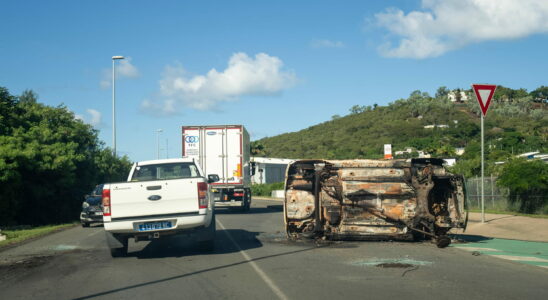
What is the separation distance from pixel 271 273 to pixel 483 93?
9728 mm

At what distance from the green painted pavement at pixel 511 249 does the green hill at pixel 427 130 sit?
38.6m

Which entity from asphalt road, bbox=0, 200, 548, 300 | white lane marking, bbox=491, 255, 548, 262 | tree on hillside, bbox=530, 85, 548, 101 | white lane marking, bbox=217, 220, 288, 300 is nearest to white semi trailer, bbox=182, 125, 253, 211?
asphalt road, bbox=0, 200, 548, 300

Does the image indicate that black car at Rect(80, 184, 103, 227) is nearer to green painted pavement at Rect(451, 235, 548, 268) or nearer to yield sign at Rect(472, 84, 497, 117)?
green painted pavement at Rect(451, 235, 548, 268)

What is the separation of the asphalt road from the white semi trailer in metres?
12.4

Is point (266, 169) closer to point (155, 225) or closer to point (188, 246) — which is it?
point (188, 246)

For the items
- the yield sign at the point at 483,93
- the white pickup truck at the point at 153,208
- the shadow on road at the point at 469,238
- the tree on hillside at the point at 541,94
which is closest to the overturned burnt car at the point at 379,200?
the shadow on road at the point at 469,238

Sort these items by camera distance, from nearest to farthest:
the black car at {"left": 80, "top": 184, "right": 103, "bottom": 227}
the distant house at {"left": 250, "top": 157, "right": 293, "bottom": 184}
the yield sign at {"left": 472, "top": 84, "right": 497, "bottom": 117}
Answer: the yield sign at {"left": 472, "top": 84, "right": 497, "bottom": 117} → the black car at {"left": 80, "top": 184, "right": 103, "bottom": 227} → the distant house at {"left": 250, "top": 157, "right": 293, "bottom": 184}

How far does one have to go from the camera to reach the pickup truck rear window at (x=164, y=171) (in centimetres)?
1325

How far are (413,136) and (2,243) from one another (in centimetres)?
7437

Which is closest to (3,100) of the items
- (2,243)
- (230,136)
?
(230,136)

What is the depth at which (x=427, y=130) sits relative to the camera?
85438 millimetres

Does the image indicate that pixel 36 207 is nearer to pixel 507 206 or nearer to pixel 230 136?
pixel 230 136

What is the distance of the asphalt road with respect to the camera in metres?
7.50

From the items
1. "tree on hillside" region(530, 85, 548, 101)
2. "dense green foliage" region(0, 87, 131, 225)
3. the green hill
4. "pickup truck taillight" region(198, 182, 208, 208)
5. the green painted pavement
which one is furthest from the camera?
"tree on hillside" region(530, 85, 548, 101)
